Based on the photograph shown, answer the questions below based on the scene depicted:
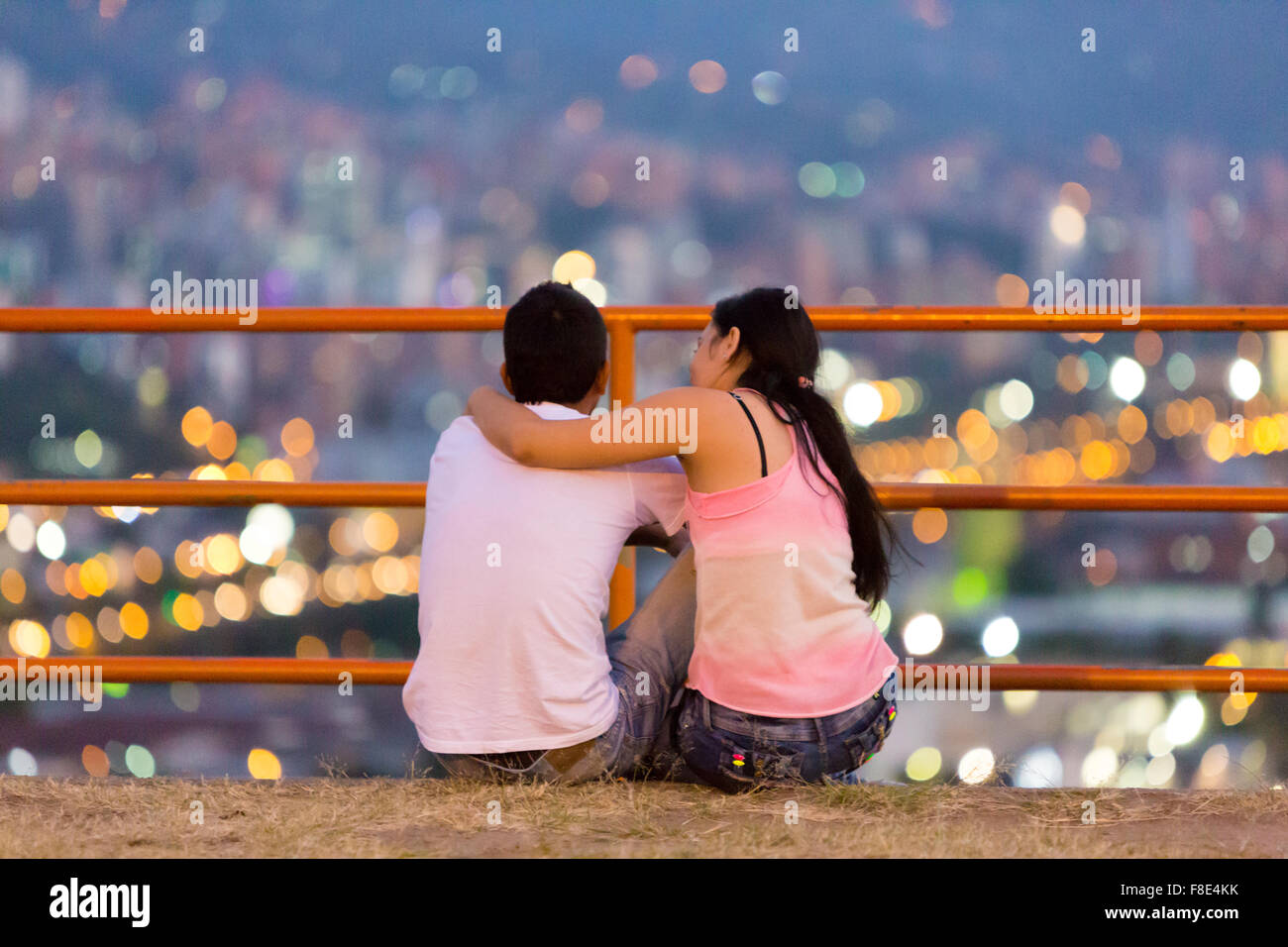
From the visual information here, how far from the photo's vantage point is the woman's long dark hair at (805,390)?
1.57 metres

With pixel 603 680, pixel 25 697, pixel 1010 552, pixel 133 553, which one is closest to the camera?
pixel 603 680

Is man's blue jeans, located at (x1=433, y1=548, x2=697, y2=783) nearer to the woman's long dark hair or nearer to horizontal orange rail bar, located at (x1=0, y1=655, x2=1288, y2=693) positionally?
the woman's long dark hair

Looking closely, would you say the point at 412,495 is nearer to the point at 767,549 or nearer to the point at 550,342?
the point at 550,342

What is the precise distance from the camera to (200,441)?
30141 mm

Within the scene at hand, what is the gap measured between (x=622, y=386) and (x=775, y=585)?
568mm

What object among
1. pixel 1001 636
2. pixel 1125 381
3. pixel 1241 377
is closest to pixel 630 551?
pixel 1241 377

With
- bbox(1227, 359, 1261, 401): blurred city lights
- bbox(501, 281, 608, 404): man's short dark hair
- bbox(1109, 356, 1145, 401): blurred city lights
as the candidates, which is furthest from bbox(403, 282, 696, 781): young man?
bbox(1109, 356, 1145, 401): blurred city lights

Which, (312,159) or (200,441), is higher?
(312,159)

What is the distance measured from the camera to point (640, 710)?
162 cm

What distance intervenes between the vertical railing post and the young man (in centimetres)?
29

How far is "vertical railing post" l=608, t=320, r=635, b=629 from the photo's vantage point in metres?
1.94
